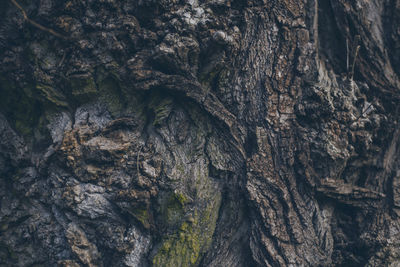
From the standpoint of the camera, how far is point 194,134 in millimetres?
6340

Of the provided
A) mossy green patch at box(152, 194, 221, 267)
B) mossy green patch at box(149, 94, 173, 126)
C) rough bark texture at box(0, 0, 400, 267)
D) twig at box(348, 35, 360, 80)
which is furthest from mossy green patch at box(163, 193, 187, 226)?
twig at box(348, 35, 360, 80)

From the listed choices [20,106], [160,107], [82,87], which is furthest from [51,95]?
[160,107]

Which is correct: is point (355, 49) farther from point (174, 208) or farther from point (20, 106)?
point (20, 106)

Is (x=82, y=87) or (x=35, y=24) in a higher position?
(x=35, y=24)

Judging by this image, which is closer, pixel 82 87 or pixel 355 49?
pixel 82 87

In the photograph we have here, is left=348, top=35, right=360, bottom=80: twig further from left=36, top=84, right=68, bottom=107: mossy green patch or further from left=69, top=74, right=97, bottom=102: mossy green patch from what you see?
left=36, top=84, right=68, bottom=107: mossy green patch

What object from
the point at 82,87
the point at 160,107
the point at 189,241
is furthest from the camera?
the point at 160,107

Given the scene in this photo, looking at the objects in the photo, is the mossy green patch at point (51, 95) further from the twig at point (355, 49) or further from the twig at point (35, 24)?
the twig at point (355, 49)

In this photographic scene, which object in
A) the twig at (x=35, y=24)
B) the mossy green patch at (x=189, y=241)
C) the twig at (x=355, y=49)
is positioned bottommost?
the mossy green patch at (x=189, y=241)

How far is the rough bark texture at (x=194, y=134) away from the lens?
233 inches

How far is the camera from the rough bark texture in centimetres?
592

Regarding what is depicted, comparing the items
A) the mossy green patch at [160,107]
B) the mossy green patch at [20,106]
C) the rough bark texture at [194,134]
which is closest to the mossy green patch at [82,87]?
the rough bark texture at [194,134]

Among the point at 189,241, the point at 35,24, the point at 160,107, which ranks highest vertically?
the point at 35,24

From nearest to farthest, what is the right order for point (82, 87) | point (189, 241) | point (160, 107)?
point (189, 241)
point (82, 87)
point (160, 107)
